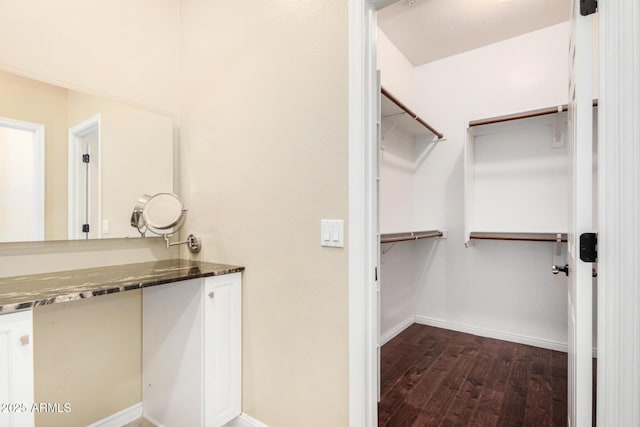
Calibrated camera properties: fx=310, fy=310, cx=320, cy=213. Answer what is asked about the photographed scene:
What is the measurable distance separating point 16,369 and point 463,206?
10.8 feet

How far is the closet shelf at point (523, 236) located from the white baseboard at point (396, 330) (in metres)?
1.10

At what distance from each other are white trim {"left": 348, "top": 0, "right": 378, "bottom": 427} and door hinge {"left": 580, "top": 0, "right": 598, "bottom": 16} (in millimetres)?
706

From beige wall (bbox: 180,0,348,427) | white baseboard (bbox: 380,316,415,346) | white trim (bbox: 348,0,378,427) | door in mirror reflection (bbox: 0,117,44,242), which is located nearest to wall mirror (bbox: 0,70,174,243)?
door in mirror reflection (bbox: 0,117,44,242)

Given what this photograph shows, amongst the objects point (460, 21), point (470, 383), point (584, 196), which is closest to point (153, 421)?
point (470, 383)

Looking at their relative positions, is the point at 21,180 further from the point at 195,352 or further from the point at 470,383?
the point at 470,383

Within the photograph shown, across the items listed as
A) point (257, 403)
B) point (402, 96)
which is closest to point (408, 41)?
point (402, 96)

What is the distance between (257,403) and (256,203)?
1.03 meters

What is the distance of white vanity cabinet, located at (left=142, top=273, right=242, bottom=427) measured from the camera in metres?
1.47

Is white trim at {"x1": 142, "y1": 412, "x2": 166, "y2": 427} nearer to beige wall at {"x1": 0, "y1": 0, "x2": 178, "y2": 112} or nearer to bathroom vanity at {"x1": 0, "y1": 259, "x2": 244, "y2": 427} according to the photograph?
bathroom vanity at {"x1": 0, "y1": 259, "x2": 244, "y2": 427}

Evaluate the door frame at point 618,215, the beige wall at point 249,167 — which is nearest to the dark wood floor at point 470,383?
the beige wall at point 249,167

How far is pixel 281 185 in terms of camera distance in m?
1.54

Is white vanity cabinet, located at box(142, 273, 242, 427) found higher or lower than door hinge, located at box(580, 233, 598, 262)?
lower

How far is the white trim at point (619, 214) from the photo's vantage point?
2.83 feet

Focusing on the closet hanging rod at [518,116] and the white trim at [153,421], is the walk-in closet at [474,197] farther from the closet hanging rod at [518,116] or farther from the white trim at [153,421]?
the white trim at [153,421]
